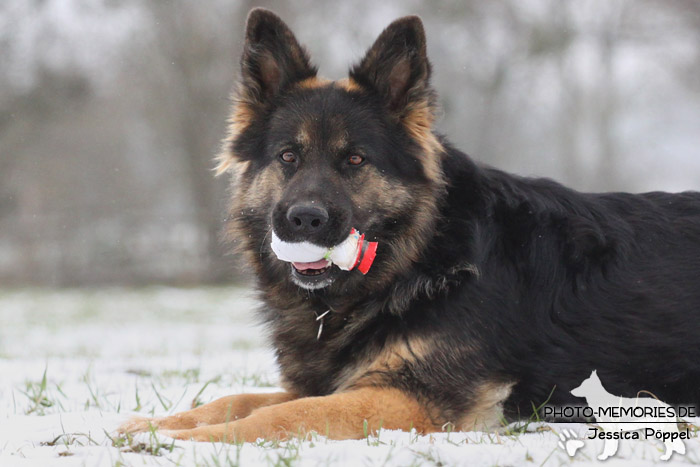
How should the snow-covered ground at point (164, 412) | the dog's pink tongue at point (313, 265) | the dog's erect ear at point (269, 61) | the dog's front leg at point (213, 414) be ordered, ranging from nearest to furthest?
the snow-covered ground at point (164, 412) → the dog's front leg at point (213, 414) → the dog's pink tongue at point (313, 265) → the dog's erect ear at point (269, 61)

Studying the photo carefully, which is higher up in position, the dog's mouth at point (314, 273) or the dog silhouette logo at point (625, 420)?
the dog's mouth at point (314, 273)

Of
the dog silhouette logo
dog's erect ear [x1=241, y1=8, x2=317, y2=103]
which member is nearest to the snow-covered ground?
the dog silhouette logo

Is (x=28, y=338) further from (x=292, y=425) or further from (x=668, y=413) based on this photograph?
(x=668, y=413)

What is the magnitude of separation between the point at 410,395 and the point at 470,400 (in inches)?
14.3

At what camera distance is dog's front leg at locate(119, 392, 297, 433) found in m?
3.85

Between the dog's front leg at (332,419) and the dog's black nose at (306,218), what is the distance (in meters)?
0.97

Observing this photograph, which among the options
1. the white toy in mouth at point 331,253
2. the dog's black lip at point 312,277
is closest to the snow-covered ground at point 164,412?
the dog's black lip at point 312,277

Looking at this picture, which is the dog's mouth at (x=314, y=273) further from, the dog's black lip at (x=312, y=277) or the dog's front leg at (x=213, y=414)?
the dog's front leg at (x=213, y=414)

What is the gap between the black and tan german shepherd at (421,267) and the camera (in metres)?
4.18

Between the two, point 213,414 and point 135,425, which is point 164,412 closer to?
point 213,414

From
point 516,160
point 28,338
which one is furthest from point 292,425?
point 516,160

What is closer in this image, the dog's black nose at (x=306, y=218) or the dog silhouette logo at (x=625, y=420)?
the dog silhouette logo at (x=625, y=420)

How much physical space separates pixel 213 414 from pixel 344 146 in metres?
1.87

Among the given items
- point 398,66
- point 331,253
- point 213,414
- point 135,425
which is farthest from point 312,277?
point 398,66
